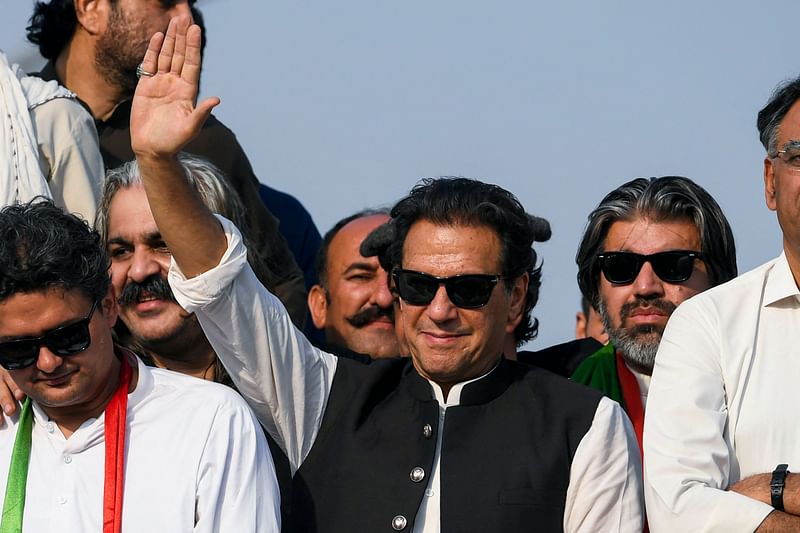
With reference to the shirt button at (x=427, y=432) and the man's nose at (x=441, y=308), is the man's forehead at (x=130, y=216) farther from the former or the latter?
the shirt button at (x=427, y=432)

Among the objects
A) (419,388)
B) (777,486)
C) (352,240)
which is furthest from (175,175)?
(352,240)

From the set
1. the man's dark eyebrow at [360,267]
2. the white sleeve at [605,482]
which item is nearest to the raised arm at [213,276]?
the white sleeve at [605,482]

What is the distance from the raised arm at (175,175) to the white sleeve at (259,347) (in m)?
0.06

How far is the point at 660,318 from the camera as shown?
6004 millimetres

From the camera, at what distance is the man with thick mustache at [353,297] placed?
7418 mm

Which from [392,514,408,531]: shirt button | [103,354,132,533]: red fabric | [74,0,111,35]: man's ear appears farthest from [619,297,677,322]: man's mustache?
[74,0,111,35]: man's ear

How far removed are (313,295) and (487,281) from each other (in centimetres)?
258

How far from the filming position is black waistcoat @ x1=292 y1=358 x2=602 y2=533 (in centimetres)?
504

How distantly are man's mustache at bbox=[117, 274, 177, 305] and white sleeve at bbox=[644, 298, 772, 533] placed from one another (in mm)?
1849

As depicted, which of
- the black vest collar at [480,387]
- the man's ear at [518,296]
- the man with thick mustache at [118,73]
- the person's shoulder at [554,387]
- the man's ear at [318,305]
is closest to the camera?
the person's shoulder at [554,387]

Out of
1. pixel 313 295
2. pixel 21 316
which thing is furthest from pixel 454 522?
pixel 313 295

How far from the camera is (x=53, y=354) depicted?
4824mm

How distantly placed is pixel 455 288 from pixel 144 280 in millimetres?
1227

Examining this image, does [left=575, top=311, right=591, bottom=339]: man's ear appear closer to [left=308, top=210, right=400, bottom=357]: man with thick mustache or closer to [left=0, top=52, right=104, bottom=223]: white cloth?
[left=308, top=210, right=400, bottom=357]: man with thick mustache
